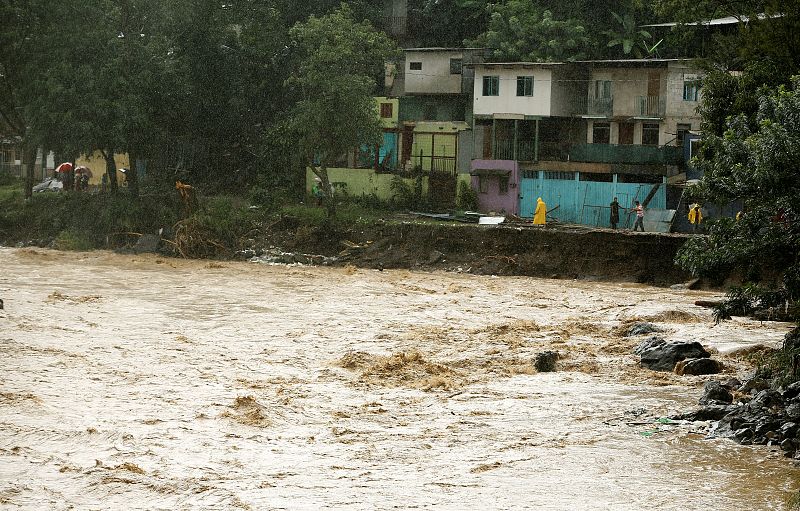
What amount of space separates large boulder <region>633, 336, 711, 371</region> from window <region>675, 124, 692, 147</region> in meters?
25.8

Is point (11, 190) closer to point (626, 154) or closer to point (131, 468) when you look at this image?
point (626, 154)

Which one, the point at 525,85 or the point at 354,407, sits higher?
the point at 525,85

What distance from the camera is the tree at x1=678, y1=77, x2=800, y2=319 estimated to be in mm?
17781

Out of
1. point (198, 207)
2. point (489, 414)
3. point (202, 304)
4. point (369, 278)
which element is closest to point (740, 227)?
point (489, 414)

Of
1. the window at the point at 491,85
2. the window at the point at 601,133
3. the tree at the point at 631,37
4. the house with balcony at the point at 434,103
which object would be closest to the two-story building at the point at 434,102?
the house with balcony at the point at 434,103

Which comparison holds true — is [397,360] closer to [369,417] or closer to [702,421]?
→ [369,417]

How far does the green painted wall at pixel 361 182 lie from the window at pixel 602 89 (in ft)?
30.7

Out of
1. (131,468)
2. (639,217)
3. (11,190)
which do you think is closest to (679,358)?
(131,468)

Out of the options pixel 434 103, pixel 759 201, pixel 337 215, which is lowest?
pixel 337 215

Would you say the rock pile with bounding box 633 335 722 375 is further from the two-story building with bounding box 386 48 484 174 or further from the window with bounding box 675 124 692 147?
the two-story building with bounding box 386 48 484 174

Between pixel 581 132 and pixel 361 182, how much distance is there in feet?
36.7

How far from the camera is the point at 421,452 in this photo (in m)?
16.6

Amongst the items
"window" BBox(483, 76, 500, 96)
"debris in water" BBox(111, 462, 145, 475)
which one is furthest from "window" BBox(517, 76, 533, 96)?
"debris in water" BBox(111, 462, 145, 475)

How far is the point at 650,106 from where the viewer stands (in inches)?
1984
